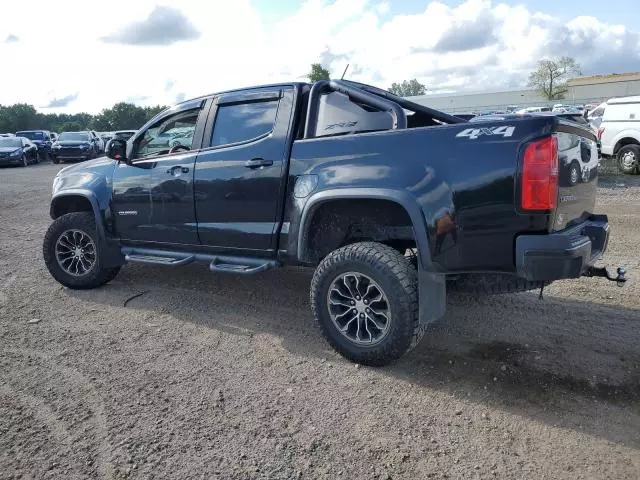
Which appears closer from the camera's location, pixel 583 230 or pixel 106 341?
pixel 583 230

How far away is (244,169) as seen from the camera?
4348 millimetres

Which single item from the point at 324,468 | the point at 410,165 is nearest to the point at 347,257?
the point at 410,165

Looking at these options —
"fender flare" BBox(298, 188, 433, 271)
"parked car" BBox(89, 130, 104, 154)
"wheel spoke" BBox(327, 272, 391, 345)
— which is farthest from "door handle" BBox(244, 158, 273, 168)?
"parked car" BBox(89, 130, 104, 154)

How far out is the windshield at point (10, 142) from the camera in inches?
965

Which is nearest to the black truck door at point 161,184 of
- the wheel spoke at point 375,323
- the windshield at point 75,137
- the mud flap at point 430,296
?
the wheel spoke at point 375,323

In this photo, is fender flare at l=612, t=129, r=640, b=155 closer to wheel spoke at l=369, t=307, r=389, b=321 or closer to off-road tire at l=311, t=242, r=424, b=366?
off-road tire at l=311, t=242, r=424, b=366

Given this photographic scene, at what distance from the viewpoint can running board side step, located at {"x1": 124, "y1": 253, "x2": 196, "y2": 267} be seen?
4.88 meters

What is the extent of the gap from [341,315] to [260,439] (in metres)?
1.16

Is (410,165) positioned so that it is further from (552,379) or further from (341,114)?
(552,379)

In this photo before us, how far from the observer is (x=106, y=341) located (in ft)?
14.3

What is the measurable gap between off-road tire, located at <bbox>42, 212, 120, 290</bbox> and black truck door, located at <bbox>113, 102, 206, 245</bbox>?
0.39m

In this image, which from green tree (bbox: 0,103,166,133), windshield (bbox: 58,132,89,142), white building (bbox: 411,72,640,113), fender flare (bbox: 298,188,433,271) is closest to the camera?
fender flare (bbox: 298,188,433,271)

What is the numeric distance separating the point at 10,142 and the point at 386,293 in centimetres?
2614

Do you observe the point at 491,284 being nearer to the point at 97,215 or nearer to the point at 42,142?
the point at 97,215
